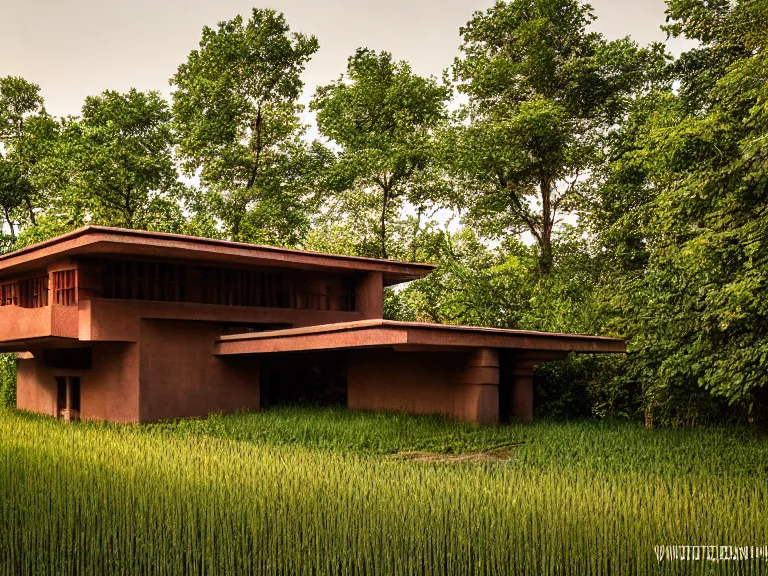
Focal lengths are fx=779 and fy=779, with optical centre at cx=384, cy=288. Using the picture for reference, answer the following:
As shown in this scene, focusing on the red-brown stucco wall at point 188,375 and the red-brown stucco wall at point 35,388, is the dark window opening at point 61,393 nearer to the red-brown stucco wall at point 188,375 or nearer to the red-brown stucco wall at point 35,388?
the red-brown stucco wall at point 35,388

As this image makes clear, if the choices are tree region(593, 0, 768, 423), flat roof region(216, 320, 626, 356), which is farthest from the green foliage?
tree region(593, 0, 768, 423)

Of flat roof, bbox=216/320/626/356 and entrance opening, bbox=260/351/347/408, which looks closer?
flat roof, bbox=216/320/626/356

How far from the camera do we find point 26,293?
701 inches

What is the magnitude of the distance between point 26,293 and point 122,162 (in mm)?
12845

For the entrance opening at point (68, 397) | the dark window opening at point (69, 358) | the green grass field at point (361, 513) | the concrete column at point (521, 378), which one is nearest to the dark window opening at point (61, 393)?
the entrance opening at point (68, 397)

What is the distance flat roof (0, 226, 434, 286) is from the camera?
14203 mm

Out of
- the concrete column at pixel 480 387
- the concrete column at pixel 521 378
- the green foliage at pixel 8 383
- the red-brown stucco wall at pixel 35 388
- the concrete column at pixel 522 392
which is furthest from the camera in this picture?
the green foliage at pixel 8 383

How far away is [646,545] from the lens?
5.82m

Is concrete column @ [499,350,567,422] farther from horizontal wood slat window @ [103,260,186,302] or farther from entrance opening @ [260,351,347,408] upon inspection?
horizontal wood slat window @ [103,260,186,302]

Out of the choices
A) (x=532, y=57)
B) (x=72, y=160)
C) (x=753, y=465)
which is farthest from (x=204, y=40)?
(x=753, y=465)

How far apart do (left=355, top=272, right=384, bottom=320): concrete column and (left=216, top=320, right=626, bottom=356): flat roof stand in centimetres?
382

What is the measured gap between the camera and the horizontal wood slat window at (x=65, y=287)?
50.3ft

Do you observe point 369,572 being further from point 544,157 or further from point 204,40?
point 204,40

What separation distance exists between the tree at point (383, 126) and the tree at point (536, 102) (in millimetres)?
2192
